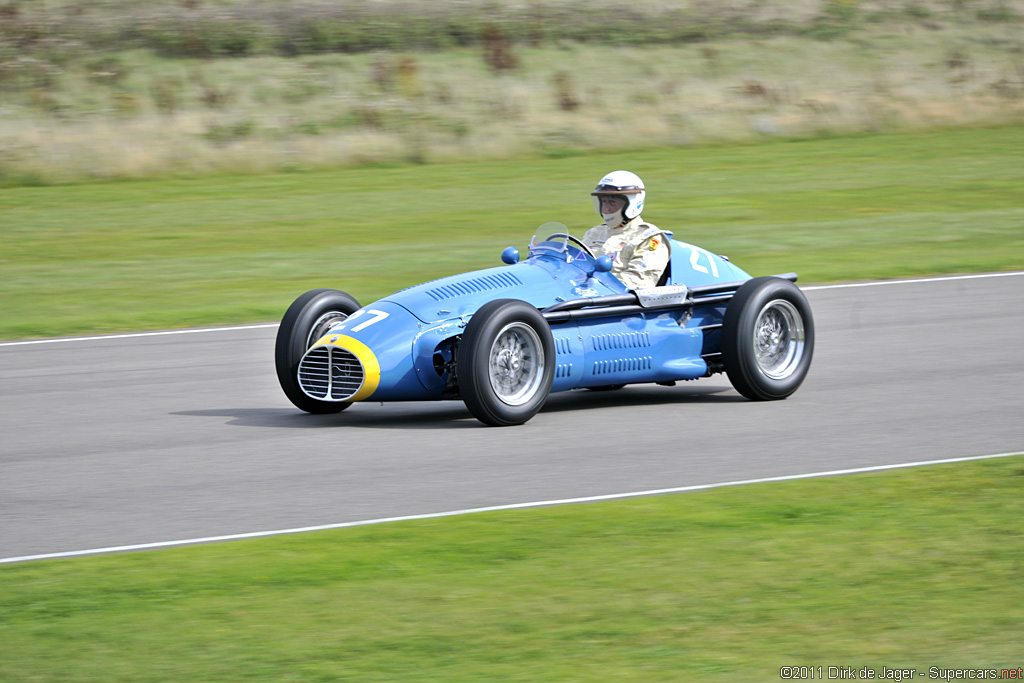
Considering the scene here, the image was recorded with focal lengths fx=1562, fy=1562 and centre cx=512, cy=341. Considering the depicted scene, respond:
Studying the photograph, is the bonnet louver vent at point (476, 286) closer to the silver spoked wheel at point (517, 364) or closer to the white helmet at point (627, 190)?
the silver spoked wheel at point (517, 364)

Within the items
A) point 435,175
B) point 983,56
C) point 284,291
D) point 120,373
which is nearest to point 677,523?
point 120,373

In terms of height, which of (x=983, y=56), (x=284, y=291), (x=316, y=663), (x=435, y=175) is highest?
(x=983, y=56)

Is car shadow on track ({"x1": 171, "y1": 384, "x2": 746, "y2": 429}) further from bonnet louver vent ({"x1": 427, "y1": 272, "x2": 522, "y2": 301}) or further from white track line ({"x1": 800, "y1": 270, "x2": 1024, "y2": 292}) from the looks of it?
white track line ({"x1": 800, "y1": 270, "x2": 1024, "y2": 292})

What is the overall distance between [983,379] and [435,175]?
16975 millimetres

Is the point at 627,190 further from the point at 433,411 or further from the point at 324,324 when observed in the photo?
the point at 324,324

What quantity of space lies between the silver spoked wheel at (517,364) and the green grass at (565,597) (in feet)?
6.95

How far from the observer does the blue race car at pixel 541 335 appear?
9359 mm

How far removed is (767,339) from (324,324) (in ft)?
9.82

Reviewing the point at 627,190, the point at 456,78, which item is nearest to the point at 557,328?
the point at 627,190

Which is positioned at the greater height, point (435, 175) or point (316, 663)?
point (435, 175)

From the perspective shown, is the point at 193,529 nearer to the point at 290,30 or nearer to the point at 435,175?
the point at 435,175

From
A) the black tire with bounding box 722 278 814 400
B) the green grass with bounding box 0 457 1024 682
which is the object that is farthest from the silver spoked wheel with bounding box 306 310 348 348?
the green grass with bounding box 0 457 1024 682

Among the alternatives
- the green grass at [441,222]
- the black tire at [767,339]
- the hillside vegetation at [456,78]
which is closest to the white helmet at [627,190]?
the black tire at [767,339]

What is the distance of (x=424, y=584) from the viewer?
6.10m
